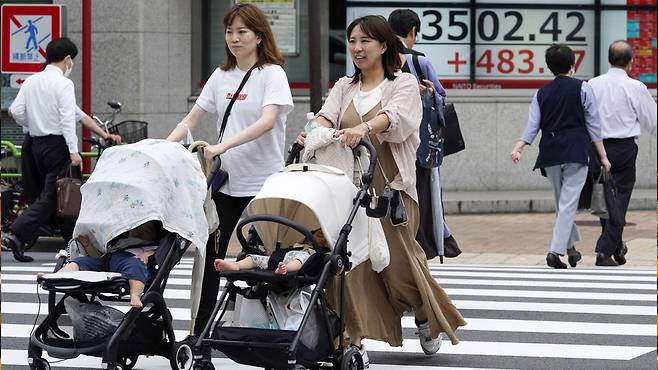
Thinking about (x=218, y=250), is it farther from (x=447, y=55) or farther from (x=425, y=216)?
(x=447, y=55)

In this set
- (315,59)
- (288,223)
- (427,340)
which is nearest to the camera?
(288,223)

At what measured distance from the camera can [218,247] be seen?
7.71m

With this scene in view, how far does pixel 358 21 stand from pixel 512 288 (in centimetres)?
464

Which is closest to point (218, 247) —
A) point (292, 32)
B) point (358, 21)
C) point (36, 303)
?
point (358, 21)

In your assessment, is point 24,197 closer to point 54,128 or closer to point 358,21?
point 54,128

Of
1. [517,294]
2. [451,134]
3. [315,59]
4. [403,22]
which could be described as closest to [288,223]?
[403,22]

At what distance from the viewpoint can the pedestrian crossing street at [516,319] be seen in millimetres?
8055

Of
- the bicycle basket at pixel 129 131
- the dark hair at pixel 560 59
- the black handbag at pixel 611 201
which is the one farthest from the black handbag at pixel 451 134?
the bicycle basket at pixel 129 131

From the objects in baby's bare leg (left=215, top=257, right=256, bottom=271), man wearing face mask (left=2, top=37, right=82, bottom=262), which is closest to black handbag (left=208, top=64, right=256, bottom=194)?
baby's bare leg (left=215, top=257, right=256, bottom=271)

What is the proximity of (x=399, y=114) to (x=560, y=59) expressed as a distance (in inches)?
202

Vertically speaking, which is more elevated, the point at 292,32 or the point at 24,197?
the point at 292,32

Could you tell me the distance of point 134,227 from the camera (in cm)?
684

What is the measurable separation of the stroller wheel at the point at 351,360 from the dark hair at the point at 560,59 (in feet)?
18.6

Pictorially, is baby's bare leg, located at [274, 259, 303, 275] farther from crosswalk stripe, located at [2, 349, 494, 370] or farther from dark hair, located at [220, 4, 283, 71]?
dark hair, located at [220, 4, 283, 71]
